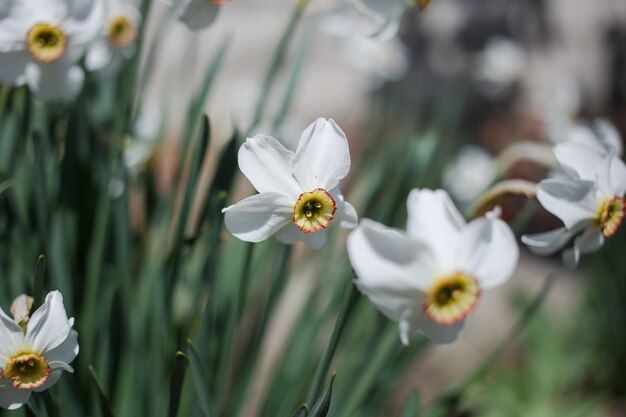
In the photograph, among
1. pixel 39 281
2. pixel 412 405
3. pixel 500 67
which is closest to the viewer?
pixel 39 281

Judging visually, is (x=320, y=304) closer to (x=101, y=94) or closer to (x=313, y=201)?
(x=101, y=94)

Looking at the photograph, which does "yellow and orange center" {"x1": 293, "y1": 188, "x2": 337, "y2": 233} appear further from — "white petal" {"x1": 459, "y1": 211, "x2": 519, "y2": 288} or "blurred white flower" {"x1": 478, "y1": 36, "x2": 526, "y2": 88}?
"blurred white flower" {"x1": 478, "y1": 36, "x2": 526, "y2": 88}

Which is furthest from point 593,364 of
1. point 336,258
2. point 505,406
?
point 336,258

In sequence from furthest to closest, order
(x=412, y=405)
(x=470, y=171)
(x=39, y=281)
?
(x=470, y=171), (x=412, y=405), (x=39, y=281)

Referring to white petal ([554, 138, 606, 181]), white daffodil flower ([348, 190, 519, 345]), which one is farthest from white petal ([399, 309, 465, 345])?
white petal ([554, 138, 606, 181])

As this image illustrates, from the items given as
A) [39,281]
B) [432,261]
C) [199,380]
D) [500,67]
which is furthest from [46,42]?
[500,67]

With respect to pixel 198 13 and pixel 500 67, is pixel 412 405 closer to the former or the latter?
pixel 198 13

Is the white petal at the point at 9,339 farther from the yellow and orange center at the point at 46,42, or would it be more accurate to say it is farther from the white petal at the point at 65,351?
the yellow and orange center at the point at 46,42
